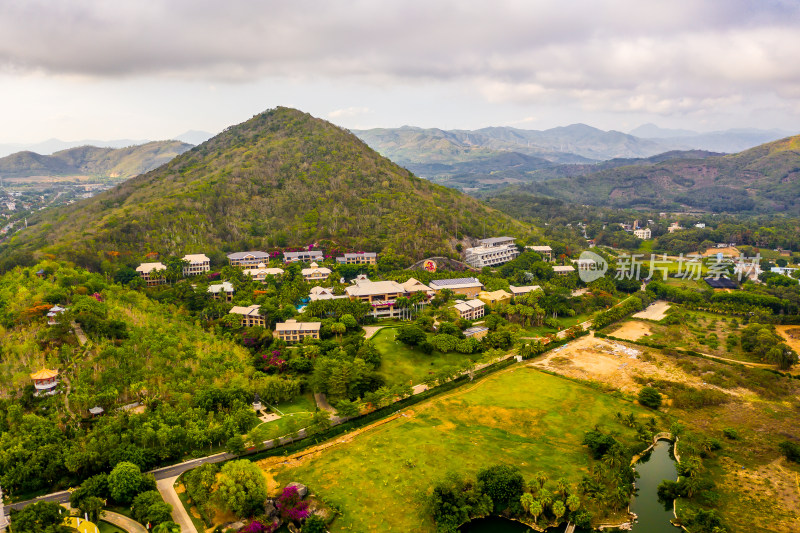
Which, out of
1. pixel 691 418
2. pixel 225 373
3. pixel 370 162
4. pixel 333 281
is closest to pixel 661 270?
pixel 691 418

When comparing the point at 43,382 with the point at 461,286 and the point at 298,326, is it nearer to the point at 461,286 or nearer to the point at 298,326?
the point at 298,326

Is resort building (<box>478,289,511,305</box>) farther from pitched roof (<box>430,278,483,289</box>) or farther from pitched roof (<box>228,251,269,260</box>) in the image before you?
pitched roof (<box>228,251,269,260</box>)

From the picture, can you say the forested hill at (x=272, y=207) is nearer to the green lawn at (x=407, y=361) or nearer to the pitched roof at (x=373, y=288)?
the pitched roof at (x=373, y=288)

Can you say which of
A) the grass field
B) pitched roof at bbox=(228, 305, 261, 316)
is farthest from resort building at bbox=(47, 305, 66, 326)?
the grass field

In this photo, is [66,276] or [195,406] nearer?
[195,406]

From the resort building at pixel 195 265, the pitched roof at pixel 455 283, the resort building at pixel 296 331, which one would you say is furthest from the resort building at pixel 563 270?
the resort building at pixel 195 265

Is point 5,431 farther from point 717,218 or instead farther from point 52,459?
point 717,218
